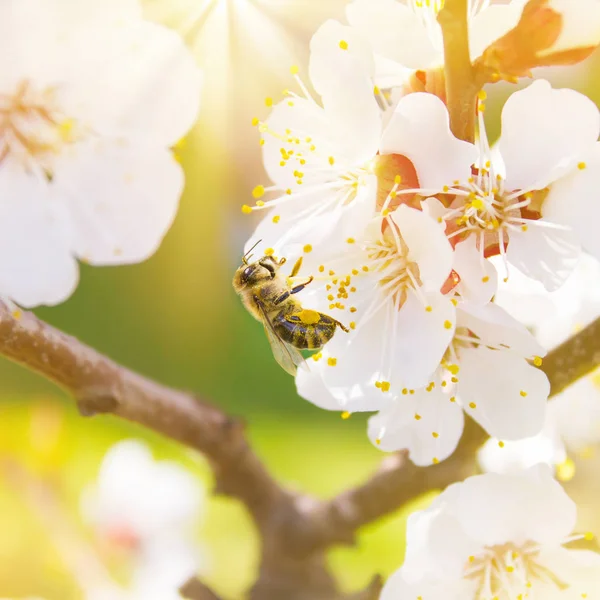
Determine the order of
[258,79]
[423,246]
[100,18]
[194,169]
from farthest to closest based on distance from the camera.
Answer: [194,169] → [258,79] → [100,18] → [423,246]

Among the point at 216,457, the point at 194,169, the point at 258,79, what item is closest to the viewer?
the point at 216,457

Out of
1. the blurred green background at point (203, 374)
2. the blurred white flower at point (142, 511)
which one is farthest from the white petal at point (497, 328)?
the blurred green background at point (203, 374)

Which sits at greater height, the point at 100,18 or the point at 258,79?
the point at 100,18

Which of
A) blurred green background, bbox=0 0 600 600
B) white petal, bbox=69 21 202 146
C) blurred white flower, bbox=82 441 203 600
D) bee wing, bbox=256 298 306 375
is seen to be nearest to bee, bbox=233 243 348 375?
bee wing, bbox=256 298 306 375

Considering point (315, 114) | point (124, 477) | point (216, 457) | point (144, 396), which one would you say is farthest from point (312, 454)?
point (315, 114)

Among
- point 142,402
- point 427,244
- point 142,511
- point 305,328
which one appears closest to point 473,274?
point 427,244

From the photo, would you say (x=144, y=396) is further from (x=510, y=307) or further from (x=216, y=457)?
(x=510, y=307)
